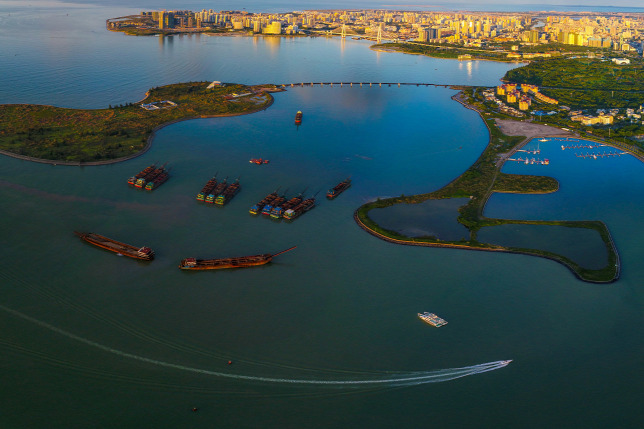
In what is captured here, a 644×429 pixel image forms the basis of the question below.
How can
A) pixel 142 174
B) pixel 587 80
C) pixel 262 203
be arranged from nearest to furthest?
pixel 262 203 < pixel 142 174 < pixel 587 80

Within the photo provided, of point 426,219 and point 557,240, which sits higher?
point 426,219

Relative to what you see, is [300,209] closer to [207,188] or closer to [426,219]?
[207,188]

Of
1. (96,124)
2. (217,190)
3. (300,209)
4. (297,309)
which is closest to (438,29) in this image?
(96,124)

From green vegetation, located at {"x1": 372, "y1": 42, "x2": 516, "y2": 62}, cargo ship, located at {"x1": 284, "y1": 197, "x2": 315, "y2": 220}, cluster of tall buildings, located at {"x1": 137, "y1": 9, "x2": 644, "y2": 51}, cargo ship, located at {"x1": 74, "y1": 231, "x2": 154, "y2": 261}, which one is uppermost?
cluster of tall buildings, located at {"x1": 137, "y1": 9, "x2": 644, "y2": 51}

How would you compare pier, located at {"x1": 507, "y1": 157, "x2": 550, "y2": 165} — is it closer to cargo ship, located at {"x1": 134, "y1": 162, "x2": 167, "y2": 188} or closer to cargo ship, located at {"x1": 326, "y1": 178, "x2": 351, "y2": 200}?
cargo ship, located at {"x1": 326, "y1": 178, "x2": 351, "y2": 200}

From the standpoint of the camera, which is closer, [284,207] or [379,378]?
[379,378]

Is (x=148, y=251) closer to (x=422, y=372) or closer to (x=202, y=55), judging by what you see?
(x=422, y=372)

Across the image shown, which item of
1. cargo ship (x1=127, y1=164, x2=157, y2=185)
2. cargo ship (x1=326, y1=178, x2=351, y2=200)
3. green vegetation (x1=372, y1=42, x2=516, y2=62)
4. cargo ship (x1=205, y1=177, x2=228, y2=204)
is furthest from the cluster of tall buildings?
cargo ship (x1=205, y1=177, x2=228, y2=204)
